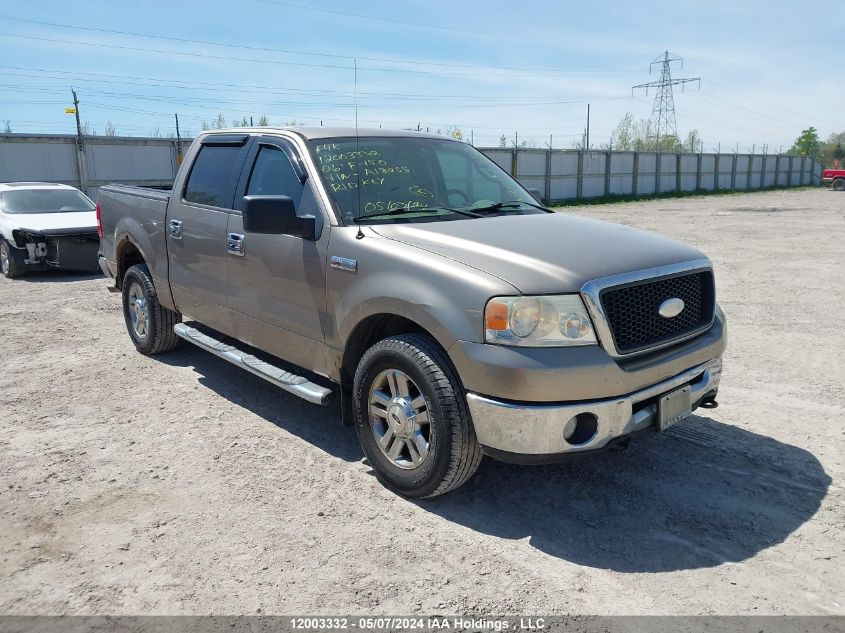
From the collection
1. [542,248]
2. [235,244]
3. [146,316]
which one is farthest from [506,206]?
[146,316]

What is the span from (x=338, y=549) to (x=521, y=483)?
118cm

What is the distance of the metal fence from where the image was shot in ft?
63.3

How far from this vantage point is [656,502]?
3.73 m

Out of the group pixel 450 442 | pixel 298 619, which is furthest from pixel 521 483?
pixel 298 619

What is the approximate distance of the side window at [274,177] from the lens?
447 cm

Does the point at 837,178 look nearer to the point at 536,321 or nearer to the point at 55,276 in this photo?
the point at 55,276

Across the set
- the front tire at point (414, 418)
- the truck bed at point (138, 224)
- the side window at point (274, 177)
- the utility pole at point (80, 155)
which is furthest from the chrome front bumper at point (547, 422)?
the utility pole at point (80, 155)

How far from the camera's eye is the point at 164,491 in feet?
12.8

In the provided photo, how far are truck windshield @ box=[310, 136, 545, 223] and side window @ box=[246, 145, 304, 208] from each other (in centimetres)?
22

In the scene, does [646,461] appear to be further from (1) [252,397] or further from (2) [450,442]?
(1) [252,397]

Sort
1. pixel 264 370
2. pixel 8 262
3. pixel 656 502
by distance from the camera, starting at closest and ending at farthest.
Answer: pixel 656 502 → pixel 264 370 → pixel 8 262

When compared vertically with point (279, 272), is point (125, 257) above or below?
below

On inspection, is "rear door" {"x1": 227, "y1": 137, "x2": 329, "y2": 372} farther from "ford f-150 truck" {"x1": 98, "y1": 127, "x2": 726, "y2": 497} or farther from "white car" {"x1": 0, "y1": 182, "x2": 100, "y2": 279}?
"white car" {"x1": 0, "y1": 182, "x2": 100, "y2": 279}

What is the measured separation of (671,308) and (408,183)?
1.82 metres
